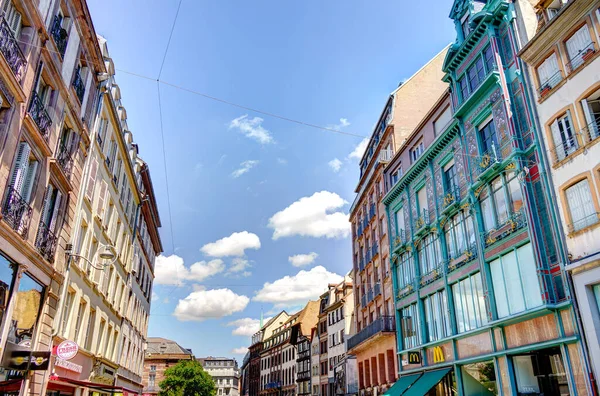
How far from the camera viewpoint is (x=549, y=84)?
59.3ft

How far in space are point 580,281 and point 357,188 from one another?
29361 mm

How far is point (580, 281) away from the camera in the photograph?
50.3 feet

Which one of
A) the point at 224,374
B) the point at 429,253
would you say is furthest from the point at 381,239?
the point at 224,374

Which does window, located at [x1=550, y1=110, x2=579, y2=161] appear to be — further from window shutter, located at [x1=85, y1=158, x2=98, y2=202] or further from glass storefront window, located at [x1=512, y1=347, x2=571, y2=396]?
window shutter, located at [x1=85, y1=158, x2=98, y2=202]

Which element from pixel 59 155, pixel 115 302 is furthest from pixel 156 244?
pixel 59 155

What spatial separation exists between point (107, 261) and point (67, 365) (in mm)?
6956

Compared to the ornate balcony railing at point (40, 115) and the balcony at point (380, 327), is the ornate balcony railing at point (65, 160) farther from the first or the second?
the balcony at point (380, 327)

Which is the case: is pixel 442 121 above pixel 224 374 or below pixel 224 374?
above

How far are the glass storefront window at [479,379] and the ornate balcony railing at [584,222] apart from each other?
274 inches

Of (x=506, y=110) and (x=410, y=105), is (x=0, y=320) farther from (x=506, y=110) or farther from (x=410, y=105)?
(x=410, y=105)

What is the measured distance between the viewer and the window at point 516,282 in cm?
1753

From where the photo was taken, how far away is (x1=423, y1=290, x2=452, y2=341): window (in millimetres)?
24227

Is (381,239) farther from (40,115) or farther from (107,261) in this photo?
(40,115)

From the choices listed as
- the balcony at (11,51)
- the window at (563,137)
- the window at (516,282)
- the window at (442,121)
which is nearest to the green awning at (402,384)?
the window at (516,282)
